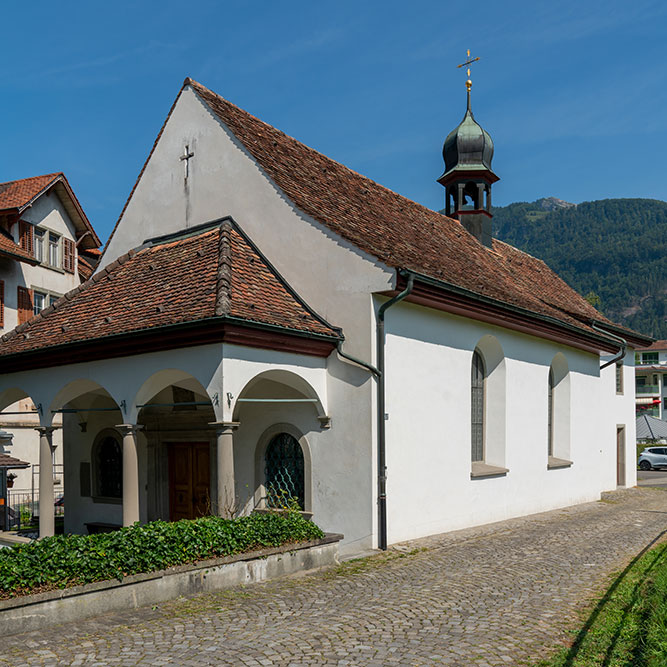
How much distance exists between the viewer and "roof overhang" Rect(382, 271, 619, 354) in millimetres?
12867

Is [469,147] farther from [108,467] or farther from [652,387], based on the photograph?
→ [652,387]

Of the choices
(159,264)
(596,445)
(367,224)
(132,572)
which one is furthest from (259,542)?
(596,445)

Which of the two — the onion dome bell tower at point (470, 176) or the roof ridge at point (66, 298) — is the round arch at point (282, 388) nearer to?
the roof ridge at point (66, 298)

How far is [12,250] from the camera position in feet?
83.4

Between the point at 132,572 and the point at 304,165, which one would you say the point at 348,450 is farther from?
the point at 304,165

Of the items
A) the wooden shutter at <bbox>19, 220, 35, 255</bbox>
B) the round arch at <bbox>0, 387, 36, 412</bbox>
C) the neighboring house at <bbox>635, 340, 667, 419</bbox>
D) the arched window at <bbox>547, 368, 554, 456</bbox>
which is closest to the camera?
the round arch at <bbox>0, 387, 36, 412</bbox>

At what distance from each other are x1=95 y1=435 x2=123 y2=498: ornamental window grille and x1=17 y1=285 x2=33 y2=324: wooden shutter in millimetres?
12137

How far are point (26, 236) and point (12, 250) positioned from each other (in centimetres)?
206

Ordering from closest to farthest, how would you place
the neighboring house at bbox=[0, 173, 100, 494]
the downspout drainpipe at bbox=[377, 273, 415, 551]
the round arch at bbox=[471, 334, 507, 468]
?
the downspout drainpipe at bbox=[377, 273, 415, 551], the round arch at bbox=[471, 334, 507, 468], the neighboring house at bbox=[0, 173, 100, 494]

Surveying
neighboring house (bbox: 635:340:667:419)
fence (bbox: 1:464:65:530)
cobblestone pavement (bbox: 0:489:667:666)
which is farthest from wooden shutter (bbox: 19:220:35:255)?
neighboring house (bbox: 635:340:667:419)

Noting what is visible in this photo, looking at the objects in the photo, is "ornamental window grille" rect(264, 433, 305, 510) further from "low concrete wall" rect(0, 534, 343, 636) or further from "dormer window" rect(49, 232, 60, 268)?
"dormer window" rect(49, 232, 60, 268)

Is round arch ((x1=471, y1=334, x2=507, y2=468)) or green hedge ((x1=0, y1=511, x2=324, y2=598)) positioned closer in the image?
green hedge ((x1=0, y1=511, x2=324, y2=598))

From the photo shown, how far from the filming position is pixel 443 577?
9891 mm

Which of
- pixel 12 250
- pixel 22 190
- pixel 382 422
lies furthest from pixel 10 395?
pixel 22 190
